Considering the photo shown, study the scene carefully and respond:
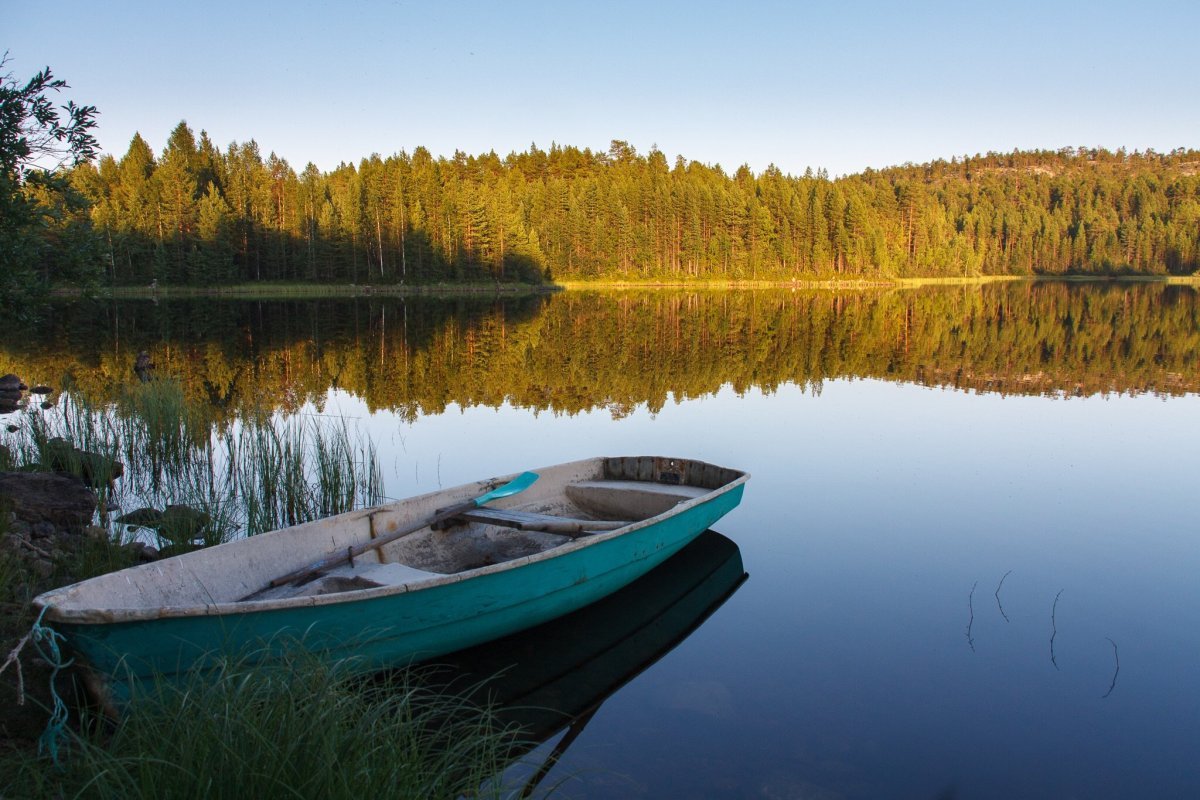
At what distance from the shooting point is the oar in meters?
5.82

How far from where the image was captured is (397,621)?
507cm

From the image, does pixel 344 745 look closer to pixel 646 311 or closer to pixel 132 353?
pixel 132 353

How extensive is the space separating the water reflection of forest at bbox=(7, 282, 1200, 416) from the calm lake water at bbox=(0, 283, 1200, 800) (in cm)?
20

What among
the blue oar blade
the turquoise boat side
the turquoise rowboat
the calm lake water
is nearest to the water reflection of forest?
the calm lake water

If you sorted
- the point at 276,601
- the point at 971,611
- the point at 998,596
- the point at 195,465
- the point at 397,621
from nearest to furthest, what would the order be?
the point at 276,601, the point at 397,621, the point at 971,611, the point at 998,596, the point at 195,465

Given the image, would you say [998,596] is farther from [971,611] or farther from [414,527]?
[414,527]

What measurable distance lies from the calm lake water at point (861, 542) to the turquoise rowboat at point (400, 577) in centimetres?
64

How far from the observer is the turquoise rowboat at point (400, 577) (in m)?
4.27

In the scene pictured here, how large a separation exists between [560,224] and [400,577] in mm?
73522

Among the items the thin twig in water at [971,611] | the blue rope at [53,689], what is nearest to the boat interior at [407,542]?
the blue rope at [53,689]

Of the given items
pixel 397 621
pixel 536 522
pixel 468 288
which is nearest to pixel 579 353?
pixel 536 522

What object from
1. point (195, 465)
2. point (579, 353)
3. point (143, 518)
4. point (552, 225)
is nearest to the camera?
point (143, 518)

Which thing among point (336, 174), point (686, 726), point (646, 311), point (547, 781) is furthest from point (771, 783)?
point (336, 174)

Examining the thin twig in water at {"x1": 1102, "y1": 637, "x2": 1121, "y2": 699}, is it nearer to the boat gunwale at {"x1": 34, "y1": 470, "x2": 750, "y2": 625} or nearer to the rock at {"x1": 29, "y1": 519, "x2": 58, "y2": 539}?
the boat gunwale at {"x1": 34, "y1": 470, "x2": 750, "y2": 625}
